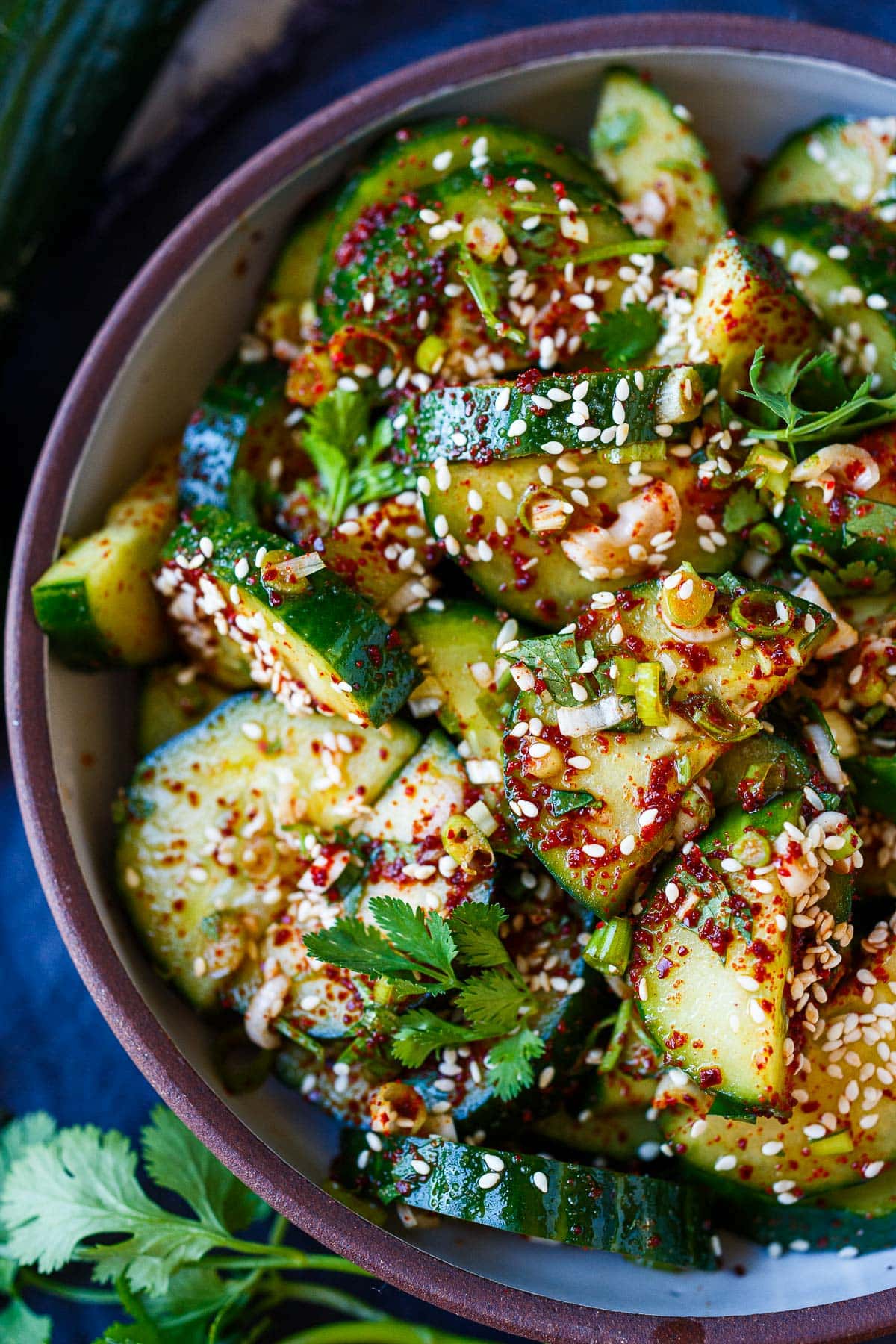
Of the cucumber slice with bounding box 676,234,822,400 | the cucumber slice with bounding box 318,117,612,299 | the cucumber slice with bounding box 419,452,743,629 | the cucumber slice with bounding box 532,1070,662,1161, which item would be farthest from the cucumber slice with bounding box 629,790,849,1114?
the cucumber slice with bounding box 318,117,612,299

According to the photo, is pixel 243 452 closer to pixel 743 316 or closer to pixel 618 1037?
pixel 743 316

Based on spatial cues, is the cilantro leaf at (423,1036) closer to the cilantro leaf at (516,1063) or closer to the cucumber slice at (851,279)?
the cilantro leaf at (516,1063)

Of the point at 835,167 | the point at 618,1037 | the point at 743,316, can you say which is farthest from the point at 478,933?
the point at 835,167

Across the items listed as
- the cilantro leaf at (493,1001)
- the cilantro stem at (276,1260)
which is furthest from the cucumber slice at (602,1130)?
the cilantro stem at (276,1260)

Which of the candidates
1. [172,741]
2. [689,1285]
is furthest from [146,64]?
[689,1285]

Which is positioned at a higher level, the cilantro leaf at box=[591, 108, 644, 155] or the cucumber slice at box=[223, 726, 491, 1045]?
the cilantro leaf at box=[591, 108, 644, 155]

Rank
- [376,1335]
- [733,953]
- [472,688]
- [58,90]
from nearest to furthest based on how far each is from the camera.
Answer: [733,953] < [472,688] < [376,1335] < [58,90]

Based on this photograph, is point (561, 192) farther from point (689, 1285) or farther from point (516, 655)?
point (689, 1285)

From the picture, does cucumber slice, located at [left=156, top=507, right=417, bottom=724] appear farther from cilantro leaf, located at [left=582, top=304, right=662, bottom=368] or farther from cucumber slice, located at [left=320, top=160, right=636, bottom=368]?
cilantro leaf, located at [left=582, top=304, right=662, bottom=368]
